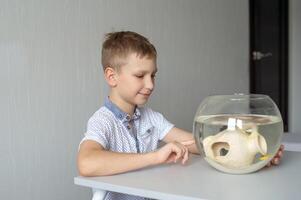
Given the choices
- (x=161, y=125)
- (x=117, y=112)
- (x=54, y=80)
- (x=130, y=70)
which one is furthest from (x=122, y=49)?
(x=54, y=80)

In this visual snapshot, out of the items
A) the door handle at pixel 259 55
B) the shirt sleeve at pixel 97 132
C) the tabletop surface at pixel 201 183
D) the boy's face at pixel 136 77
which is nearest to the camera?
the tabletop surface at pixel 201 183

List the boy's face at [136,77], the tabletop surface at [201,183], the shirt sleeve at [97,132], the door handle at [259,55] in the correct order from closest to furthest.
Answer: the tabletop surface at [201,183]
the shirt sleeve at [97,132]
the boy's face at [136,77]
the door handle at [259,55]

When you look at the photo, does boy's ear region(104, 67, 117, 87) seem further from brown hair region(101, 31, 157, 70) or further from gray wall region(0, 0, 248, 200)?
gray wall region(0, 0, 248, 200)

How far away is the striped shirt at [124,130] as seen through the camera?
1.05m

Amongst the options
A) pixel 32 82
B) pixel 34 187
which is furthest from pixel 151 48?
pixel 34 187

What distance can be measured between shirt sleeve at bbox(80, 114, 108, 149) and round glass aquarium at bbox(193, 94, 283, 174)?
0.81ft

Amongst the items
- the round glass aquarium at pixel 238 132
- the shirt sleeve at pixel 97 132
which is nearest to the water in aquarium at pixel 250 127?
the round glass aquarium at pixel 238 132

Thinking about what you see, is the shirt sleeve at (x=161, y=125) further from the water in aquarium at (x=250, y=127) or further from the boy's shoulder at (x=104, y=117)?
the water in aquarium at (x=250, y=127)

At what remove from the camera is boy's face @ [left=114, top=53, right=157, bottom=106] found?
1.13 metres

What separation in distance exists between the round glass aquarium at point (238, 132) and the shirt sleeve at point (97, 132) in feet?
0.81

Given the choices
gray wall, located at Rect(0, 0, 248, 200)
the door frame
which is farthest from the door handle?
gray wall, located at Rect(0, 0, 248, 200)

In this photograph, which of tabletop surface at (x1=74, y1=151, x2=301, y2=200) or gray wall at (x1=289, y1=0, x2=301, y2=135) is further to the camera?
gray wall at (x1=289, y1=0, x2=301, y2=135)

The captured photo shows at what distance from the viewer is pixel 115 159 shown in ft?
2.97

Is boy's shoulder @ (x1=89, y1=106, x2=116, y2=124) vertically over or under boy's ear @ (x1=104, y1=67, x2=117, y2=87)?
under
